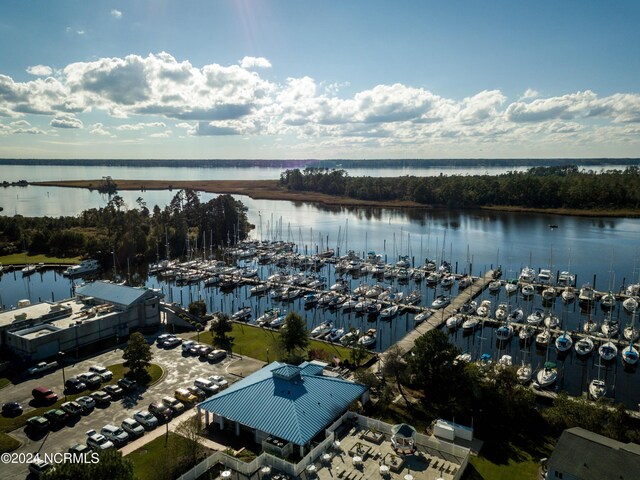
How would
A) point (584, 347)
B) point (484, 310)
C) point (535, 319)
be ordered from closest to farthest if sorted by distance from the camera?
point (584, 347)
point (535, 319)
point (484, 310)

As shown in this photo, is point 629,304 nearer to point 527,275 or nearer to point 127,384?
point 527,275

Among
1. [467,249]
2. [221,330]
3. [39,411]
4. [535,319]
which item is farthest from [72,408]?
[467,249]

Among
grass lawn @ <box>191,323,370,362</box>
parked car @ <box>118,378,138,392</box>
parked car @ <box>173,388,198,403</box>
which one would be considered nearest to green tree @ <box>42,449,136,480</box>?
parked car @ <box>173,388,198,403</box>

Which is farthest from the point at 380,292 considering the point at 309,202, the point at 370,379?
the point at 309,202

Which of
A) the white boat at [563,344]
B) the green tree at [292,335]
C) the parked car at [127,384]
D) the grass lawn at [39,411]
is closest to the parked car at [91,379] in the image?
the grass lawn at [39,411]

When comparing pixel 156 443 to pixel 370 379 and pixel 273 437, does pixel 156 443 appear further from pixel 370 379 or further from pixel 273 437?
pixel 370 379

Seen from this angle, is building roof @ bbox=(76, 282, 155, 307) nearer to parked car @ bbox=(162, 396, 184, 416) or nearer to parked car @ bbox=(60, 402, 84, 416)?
parked car @ bbox=(60, 402, 84, 416)
